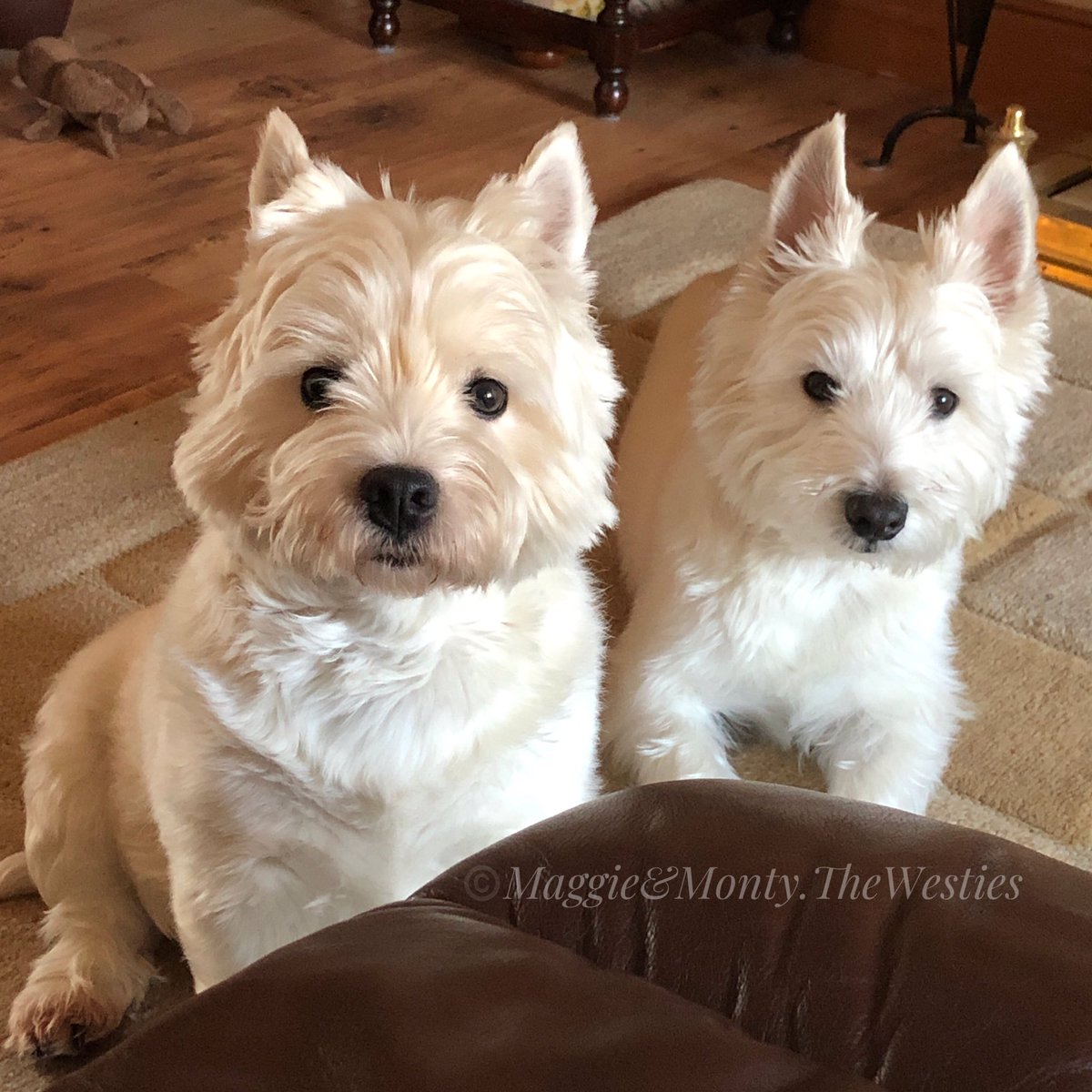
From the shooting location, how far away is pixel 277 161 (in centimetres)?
122

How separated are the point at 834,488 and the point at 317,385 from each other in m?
0.72

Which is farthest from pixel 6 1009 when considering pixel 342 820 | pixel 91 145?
pixel 91 145

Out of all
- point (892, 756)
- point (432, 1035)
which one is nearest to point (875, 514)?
point (892, 756)

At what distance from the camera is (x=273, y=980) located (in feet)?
2.36

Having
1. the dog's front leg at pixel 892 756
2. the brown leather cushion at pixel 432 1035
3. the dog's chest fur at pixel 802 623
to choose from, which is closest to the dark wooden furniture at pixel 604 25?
the dog's chest fur at pixel 802 623

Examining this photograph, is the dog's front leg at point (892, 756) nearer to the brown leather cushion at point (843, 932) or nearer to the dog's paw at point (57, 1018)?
the brown leather cushion at point (843, 932)

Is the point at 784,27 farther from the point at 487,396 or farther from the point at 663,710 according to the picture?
the point at 487,396

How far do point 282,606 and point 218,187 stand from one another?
8.90ft

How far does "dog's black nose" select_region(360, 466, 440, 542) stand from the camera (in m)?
1.07

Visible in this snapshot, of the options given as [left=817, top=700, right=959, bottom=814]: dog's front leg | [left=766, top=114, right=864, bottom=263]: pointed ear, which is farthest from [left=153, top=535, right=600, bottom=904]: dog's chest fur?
[left=766, top=114, right=864, bottom=263]: pointed ear

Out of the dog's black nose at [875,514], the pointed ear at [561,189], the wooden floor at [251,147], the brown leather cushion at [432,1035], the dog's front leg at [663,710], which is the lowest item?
the wooden floor at [251,147]

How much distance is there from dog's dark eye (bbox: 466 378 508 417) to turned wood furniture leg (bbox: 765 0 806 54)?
3906 millimetres

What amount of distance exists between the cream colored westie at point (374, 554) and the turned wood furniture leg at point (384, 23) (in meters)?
3.65

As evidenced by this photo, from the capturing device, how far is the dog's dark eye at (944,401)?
164 centimetres
